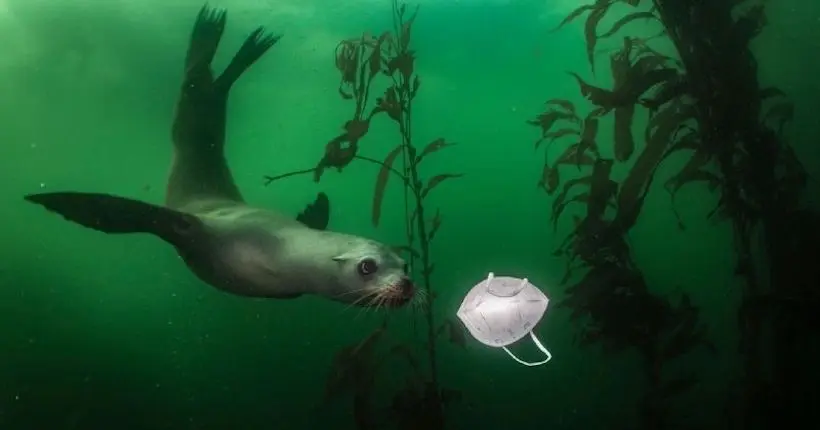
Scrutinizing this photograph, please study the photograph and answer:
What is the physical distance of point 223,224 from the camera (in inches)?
124

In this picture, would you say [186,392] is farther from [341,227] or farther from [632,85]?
[632,85]

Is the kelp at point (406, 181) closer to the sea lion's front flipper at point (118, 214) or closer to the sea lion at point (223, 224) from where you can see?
the sea lion at point (223, 224)

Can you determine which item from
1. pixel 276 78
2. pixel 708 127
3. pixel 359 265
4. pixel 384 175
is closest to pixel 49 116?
pixel 276 78

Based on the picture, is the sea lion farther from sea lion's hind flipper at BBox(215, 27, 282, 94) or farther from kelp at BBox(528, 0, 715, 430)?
kelp at BBox(528, 0, 715, 430)

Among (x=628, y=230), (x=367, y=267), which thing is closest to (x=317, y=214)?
(x=367, y=267)

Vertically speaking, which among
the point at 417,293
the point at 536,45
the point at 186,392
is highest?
the point at 536,45

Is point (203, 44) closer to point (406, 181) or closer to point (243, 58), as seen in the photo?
point (243, 58)

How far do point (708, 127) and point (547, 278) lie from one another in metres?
1.64

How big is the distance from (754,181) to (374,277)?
6.46ft

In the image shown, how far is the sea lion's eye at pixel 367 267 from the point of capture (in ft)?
9.36

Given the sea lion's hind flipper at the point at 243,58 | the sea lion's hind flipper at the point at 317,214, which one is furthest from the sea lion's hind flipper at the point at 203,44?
the sea lion's hind flipper at the point at 317,214

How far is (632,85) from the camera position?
308cm

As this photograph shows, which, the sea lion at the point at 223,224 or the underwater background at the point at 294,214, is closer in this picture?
the sea lion at the point at 223,224

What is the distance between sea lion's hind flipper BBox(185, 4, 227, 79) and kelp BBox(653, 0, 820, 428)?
2.47 meters
